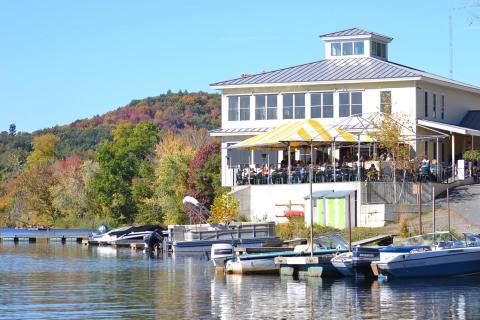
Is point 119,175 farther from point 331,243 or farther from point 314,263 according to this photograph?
point 314,263

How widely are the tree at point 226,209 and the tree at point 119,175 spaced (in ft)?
94.2

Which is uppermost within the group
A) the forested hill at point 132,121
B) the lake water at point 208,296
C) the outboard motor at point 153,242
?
the forested hill at point 132,121

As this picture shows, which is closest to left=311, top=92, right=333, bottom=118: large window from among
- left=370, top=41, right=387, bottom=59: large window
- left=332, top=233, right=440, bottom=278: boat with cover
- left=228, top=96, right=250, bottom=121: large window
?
left=228, top=96, right=250, bottom=121: large window

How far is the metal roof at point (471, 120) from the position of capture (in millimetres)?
75750

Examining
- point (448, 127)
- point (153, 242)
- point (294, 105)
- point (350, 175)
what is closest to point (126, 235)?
point (153, 242)

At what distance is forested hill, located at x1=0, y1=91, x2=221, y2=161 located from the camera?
17312 cm

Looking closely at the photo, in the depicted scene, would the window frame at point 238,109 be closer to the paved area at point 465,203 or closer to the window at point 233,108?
the window at point 233,108

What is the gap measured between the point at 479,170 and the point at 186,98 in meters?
128

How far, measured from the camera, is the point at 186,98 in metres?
194

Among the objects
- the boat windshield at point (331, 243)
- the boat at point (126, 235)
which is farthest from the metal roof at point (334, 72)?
the boat windshield at point (331, 243)

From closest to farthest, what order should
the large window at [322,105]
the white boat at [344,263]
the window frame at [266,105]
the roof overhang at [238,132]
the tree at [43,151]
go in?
the white boat at [344,263] < the large window at [322,105] < the roof overhang at [238,132] < the window frame at [266,105] < the tree at [43,151]

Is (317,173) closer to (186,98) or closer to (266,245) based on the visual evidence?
(266,245)

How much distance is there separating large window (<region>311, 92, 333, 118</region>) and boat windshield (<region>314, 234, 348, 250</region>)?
26.2 m

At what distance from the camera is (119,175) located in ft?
326
